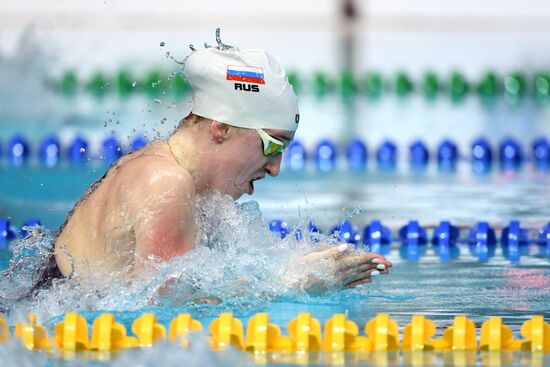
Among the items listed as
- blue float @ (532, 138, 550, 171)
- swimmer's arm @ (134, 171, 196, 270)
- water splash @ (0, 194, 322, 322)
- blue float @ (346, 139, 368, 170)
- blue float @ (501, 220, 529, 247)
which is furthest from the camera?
blue float @ (346, 139, 368, 170)

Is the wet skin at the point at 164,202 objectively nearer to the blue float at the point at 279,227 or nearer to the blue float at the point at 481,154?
the blue float at the point at 279,227

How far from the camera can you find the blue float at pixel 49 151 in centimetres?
737

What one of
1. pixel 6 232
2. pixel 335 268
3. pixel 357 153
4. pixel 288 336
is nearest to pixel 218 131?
pixel 335 268

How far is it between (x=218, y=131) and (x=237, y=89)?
132mm

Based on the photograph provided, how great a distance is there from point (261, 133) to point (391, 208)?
253 cm

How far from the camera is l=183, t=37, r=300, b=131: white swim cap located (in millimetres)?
3371

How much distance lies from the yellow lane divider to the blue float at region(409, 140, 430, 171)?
4249 mm

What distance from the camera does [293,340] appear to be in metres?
3.05

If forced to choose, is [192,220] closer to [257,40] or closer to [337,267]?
[337,267]

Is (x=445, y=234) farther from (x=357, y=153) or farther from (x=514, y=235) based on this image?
(x=357, y=153)

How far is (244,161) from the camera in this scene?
3.37 metres

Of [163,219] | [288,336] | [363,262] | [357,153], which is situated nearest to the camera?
[288,336]

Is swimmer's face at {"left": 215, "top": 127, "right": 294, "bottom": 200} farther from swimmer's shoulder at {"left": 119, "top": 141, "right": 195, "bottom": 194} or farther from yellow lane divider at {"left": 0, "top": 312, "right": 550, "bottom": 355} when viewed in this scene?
yellow lane divider at {"left": 0, "top": 312, "right": 550, "bottom": 355}

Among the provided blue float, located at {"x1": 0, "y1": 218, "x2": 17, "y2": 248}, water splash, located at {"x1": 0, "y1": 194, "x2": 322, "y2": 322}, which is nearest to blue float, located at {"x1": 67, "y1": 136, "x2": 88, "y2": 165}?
blue float, located at {"x1": 0, "y1": 218, "x2": 17, "y2": 248}
